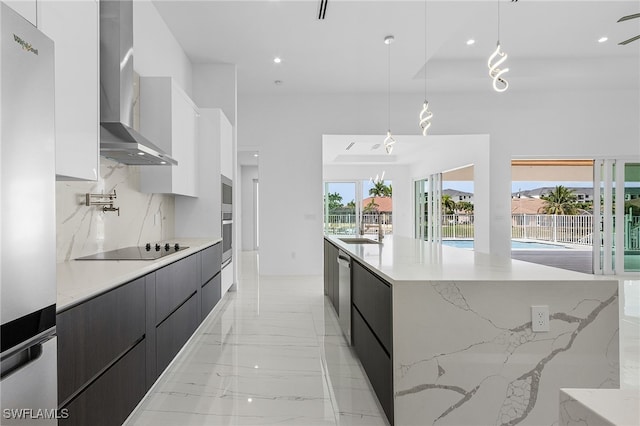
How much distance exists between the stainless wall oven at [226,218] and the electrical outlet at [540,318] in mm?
3352

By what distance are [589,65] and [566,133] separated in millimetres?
1248

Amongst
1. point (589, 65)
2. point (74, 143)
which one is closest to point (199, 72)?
point (74, 143)

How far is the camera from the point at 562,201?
1166 centimetres

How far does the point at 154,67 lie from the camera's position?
3807 mm

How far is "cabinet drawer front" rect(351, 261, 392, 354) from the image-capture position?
5.86 ft

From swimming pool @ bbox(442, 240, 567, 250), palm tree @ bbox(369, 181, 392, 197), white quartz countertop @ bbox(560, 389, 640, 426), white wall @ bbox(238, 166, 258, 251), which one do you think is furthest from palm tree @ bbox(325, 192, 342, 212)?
white quartz countertop @ bbox(560, 389, 640, 426)

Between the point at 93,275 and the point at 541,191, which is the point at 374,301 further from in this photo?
the point at 541,191

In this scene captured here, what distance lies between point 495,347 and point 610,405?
126 cm

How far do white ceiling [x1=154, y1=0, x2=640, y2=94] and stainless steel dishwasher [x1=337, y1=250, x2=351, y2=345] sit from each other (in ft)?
8.93

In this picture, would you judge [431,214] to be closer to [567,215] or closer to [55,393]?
[567,215]

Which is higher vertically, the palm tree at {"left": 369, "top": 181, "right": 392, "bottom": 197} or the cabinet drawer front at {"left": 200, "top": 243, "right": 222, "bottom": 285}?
the palm tree at {"left": 369, "top": 181, "right": 392, "bottom": 197}

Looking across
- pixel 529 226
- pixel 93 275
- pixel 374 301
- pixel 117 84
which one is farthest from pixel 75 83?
pixel 529 226

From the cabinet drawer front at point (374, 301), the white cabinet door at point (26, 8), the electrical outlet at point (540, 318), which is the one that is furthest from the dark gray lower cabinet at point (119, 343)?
the electrical outlet at point (540, 318)

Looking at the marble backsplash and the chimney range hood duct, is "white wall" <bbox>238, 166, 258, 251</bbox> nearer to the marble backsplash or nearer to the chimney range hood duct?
the marble backsplash
